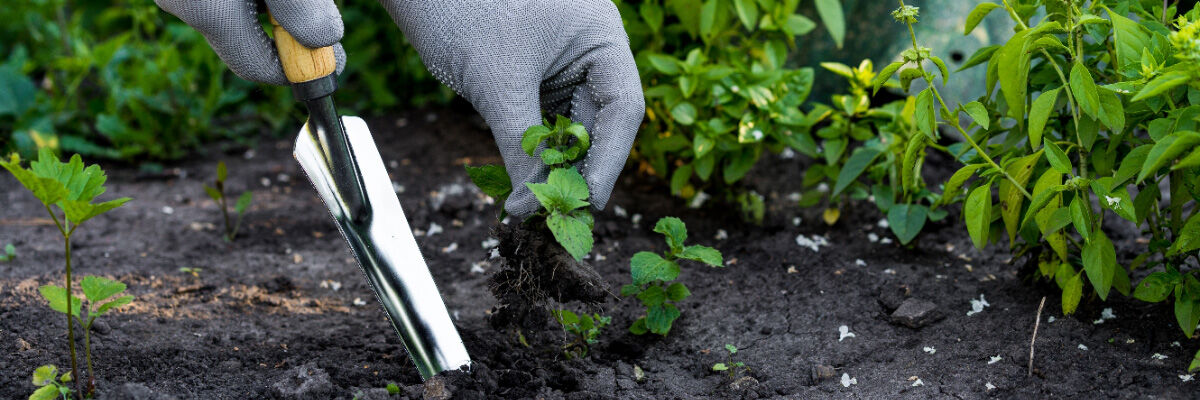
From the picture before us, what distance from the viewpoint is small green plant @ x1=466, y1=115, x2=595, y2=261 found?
136 cm

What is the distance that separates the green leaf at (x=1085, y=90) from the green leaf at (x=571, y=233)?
2.54ft

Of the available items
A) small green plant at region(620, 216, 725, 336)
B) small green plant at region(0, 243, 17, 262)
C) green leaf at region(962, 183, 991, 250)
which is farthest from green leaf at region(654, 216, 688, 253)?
small green plant at region(0, 243, 17, 262)

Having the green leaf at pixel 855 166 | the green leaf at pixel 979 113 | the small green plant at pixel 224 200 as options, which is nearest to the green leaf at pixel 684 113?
the green leaf at pixel 855 166

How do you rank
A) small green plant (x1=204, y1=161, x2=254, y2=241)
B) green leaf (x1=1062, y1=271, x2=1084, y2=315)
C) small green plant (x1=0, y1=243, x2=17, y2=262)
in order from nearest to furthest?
green leaf (x1=1062, y1=271, x2=1084, y2=315), small green plant (x1=0, y1=243, x2=17, y2=262), small green plant (x1=204, y1=161, x2=254, y2=241)

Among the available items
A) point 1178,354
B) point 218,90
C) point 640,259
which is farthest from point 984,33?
point 218,90

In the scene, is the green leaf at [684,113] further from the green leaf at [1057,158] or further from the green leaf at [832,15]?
the green leaf at [1057,158]

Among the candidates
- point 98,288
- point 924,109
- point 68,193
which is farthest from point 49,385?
point 924,109

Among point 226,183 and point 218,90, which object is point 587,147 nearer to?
point 226,183

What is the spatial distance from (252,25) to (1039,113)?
1.28m

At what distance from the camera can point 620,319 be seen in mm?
1809

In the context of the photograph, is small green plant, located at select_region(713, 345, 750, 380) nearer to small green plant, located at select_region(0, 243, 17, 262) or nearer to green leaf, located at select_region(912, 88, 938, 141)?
green leaf, located at select_region(912, 88, 938, 141)

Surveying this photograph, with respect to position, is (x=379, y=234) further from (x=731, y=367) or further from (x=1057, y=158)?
(x=1057, y=158)

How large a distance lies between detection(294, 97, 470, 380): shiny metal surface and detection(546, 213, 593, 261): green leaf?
0.99 ft

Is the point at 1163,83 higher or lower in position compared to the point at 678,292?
higher
